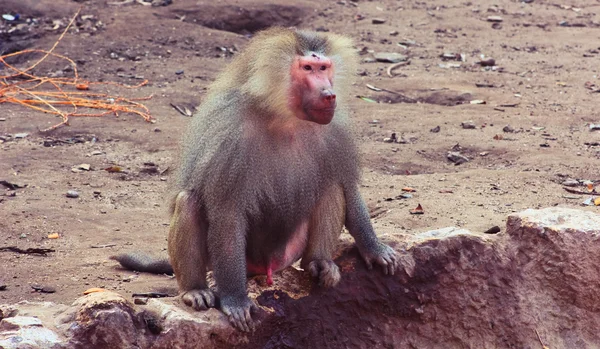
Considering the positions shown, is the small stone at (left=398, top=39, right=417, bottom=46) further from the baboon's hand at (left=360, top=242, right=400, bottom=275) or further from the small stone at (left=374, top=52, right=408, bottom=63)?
the baboon's hand at (left=360, top=242, right=400, bottom=275)

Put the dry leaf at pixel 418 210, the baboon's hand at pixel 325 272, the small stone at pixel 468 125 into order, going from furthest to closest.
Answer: the small stone at pixel 468 125 < the dry leaf at pixel 418 210 < the baboon's hand at pixel 325 272

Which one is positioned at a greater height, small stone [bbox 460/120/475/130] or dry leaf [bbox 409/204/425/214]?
dry leaf [bbox 409/204/425/214]

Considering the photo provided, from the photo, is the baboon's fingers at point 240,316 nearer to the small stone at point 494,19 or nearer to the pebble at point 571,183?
the pebble at point 571,183

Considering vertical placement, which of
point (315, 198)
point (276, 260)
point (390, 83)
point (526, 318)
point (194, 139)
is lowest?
point (390, 83)

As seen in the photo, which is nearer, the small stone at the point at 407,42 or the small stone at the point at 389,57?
the small stone at the point at 389,57

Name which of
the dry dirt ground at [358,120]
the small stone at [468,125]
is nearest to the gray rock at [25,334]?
the dry dirt ground at [358,120]

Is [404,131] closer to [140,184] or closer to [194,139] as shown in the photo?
[140,184]

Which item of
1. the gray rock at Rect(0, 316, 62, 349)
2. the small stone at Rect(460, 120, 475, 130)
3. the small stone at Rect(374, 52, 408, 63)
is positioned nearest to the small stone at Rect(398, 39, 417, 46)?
the small stone at Rect(374, 52, 408, 63)

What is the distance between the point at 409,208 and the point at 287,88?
6.82ft

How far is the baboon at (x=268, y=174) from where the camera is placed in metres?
3.70

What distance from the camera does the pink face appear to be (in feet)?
12.0

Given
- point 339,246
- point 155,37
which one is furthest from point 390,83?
point 339,246

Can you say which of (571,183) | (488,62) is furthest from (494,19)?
(571,183)

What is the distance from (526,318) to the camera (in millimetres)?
4188
